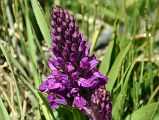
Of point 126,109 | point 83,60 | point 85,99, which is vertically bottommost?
point 126,109

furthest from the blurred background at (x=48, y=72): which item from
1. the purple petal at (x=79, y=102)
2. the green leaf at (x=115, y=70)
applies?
the purple petal at (x=79, y=102)

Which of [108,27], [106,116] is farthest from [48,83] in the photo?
[108,27]

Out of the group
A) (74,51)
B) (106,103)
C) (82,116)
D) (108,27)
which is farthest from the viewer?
(108,27)

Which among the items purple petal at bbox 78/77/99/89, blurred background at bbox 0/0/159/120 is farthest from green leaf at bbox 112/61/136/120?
purple petal at bbox 78/77/99/89

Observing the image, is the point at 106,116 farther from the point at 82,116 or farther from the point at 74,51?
the point at 82,116

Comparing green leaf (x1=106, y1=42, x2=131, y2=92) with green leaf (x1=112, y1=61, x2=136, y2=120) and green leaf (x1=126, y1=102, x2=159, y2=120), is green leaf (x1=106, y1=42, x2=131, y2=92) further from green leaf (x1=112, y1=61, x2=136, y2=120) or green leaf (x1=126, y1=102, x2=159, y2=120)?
green leaf (x1=126, y1=102, x2=159, y2=120)
